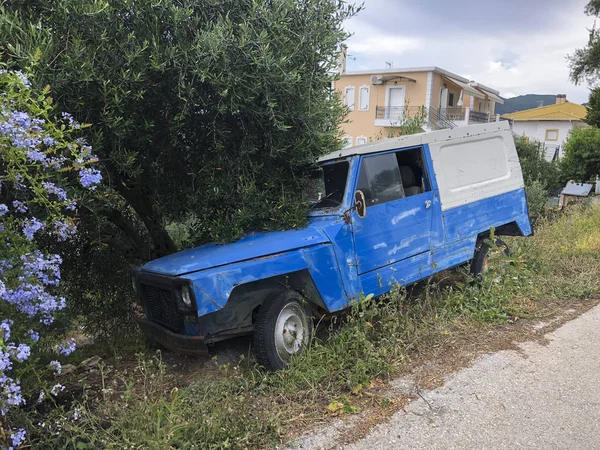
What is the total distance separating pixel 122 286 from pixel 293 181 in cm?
251

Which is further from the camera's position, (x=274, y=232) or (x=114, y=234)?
(x=114, y=234)

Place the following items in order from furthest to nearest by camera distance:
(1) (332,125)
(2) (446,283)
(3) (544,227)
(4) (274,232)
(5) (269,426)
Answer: (3) (544,227) → (2) (446,283) → (1) (332,125) → (4) (274,232) → (5) (269,426)

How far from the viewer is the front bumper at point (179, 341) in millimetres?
3537

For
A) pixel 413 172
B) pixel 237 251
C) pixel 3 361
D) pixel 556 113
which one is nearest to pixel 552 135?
pixel 556 113

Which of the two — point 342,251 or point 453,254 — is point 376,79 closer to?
point 453,254

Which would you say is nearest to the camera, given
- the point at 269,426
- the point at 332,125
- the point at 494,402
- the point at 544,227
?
the point at 269,426

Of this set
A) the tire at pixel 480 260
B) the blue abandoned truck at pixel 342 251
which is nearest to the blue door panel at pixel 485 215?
the blue abandoned truck at pixel 342 251

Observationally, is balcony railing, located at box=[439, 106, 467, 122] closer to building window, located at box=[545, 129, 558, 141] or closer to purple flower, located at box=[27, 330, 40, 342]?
building window, located at box=[545, 129, 558, 141]

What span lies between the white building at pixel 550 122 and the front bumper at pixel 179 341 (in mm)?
39784

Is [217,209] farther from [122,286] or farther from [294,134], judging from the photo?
[122,286]

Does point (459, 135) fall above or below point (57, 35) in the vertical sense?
below

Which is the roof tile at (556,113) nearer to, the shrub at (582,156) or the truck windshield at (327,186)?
the shrub at (582,156)

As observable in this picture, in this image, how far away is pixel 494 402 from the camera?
3.34 metres

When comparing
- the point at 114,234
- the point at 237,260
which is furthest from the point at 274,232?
the point at 114,234
